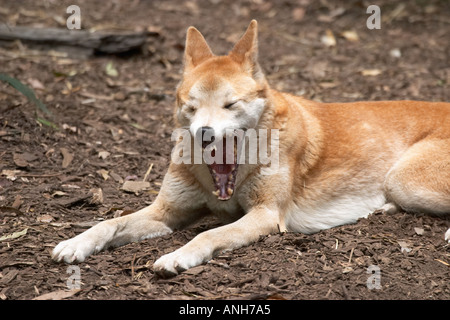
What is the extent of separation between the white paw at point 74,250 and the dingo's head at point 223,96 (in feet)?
3.50

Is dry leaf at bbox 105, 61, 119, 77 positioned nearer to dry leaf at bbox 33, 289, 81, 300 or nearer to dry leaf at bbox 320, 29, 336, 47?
dry leaf at bbox 320, 29, 336, 47

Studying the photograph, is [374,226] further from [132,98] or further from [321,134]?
[132,98]

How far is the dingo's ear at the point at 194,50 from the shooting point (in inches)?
197

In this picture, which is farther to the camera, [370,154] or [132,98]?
[132,98]

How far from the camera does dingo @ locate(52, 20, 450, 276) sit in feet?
14.9

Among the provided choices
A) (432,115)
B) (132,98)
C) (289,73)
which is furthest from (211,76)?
(289,73)

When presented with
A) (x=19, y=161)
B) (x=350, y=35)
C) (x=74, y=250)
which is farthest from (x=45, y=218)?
(x=350, y=35)

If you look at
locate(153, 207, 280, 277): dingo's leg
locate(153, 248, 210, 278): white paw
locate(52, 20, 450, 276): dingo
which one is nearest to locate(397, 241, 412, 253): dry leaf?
locate(52, 20, 450, 276): dingo

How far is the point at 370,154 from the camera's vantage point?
554 cm

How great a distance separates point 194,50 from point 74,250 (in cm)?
191

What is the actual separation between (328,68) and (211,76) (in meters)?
4.91

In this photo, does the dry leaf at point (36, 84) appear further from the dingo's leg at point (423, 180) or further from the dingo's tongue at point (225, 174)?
the dingo's leg at point (423, 180)

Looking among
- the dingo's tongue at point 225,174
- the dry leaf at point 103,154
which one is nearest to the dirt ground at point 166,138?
the dry leaf at point 103,154

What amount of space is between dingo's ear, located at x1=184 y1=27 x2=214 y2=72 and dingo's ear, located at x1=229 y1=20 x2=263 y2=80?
299 mm
